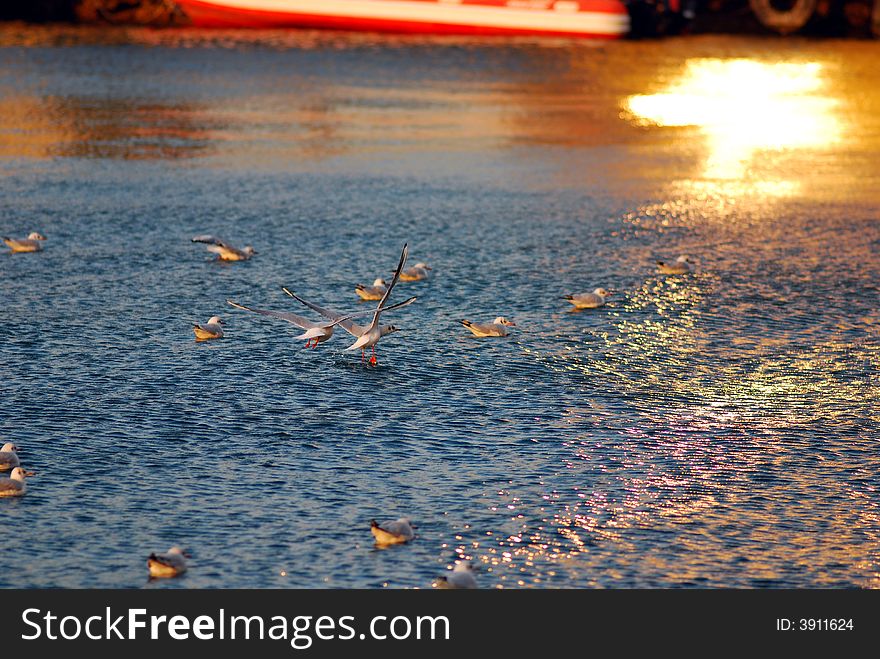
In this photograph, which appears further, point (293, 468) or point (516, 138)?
point (516, 138)

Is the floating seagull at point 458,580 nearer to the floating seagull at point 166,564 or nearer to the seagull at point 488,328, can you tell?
the floating seagull at point 166,564

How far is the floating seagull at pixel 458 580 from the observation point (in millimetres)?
12688

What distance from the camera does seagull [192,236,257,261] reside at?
2462cm

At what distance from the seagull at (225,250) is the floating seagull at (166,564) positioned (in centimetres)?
1215

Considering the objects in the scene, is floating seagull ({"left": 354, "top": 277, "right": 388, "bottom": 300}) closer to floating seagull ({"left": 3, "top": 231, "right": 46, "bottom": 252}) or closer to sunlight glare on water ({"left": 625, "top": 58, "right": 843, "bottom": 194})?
floating seagull ({"left": 3, "top": 231, "right": 46, "bottom": 252})

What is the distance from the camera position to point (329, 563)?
13.2 meters

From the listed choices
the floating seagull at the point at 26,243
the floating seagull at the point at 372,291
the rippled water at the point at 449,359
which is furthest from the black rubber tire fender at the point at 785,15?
the floating seagull at the point at 372,291

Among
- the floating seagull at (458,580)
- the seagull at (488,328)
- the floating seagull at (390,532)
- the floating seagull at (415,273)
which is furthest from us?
the floating seagull at (415,273)

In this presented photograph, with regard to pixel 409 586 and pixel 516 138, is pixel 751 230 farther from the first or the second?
pixel 409 586

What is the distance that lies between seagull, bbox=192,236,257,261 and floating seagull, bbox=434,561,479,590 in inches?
505

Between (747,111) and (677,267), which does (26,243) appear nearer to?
(677,267)

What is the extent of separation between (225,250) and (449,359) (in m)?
6.54
